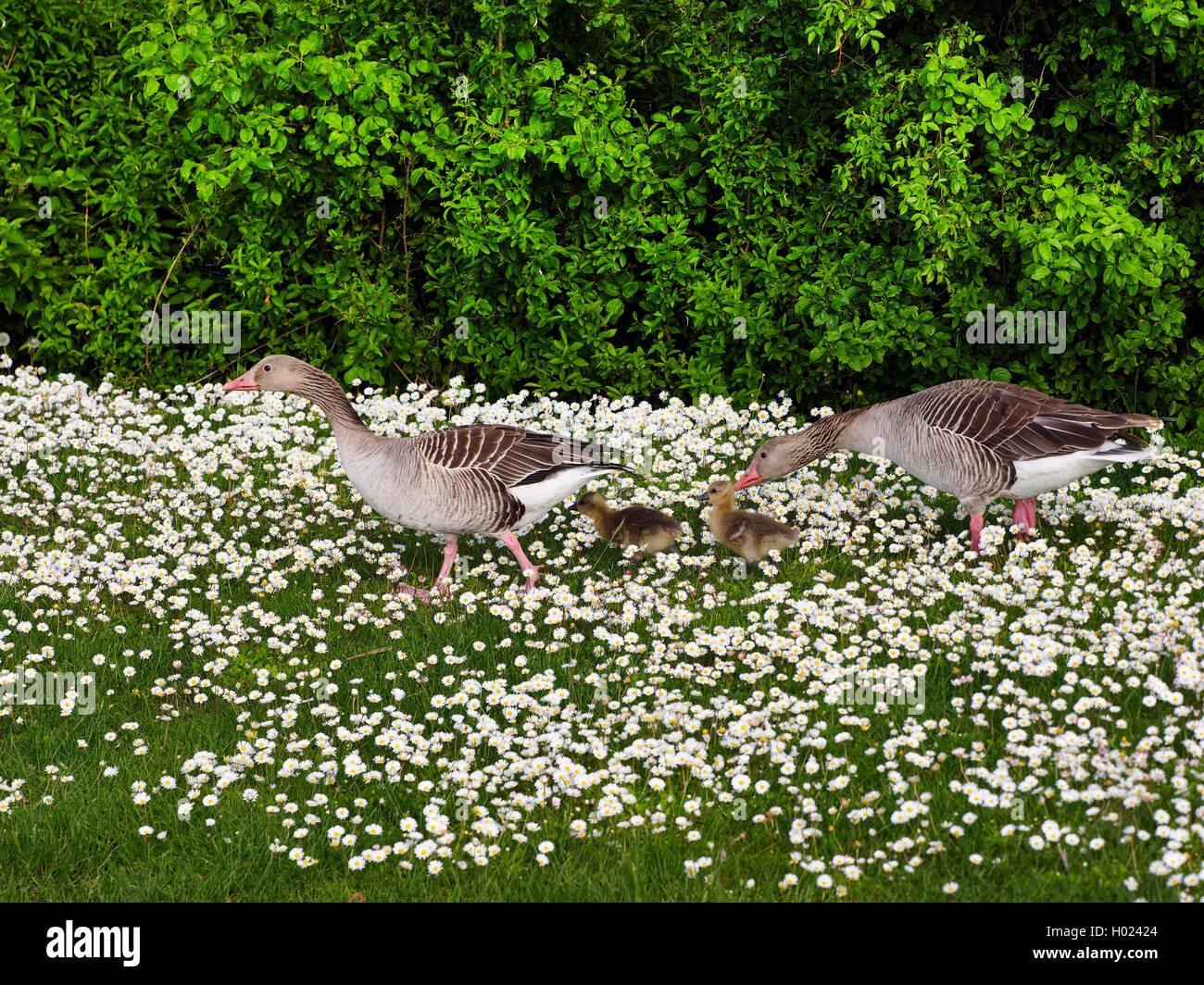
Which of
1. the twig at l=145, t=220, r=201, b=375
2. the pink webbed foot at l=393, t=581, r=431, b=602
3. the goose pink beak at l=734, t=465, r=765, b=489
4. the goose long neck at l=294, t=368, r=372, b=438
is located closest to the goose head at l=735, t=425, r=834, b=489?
the goose pink beak at l=734, t=465, r=765, b=489

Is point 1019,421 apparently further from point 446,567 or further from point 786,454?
point 446,567

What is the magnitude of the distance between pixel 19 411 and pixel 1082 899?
38.8 feet

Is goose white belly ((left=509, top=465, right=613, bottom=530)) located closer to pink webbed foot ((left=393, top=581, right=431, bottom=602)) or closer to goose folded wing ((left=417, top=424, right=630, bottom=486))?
goose folded wing ((left=417, top=424, right=630, bottom=486))

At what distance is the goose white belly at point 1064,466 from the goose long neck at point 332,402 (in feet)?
16.2

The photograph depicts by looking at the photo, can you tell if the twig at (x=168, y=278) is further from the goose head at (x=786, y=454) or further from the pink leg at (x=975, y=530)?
the pink leg at (x=975, y=530)

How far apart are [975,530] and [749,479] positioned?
6.30ft

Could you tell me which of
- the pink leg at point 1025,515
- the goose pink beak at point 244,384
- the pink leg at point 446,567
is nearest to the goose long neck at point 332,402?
the goose pink beak at point 244,384

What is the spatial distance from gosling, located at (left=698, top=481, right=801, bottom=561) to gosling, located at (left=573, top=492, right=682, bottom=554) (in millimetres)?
351

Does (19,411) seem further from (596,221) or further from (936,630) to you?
(936,630)

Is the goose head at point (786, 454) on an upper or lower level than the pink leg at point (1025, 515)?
upper

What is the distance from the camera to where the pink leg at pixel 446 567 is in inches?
388

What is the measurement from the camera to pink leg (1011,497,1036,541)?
1024cm

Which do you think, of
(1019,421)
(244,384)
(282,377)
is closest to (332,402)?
(282,377)

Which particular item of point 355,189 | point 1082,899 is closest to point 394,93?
point 355,189
